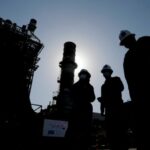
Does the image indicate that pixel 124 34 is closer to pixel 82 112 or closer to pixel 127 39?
pixel 127 39

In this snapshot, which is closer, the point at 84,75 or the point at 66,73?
the point at 84,75

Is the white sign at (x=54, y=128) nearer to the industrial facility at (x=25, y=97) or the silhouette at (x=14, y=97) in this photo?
the industrial facility at (x=25, y=97)

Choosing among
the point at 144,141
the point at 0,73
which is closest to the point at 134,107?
the point at 144,141

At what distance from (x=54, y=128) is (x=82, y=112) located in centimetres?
1179

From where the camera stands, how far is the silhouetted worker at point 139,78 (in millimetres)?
2389

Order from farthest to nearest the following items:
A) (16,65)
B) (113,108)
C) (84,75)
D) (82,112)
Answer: (16,65), (84,75), (113,108), (82,112)

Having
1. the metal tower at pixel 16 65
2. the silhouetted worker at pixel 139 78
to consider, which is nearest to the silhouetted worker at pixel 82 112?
the silhouetted worker at pixel 139 78

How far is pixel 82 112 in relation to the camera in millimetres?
4090

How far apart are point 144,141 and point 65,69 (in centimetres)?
1640

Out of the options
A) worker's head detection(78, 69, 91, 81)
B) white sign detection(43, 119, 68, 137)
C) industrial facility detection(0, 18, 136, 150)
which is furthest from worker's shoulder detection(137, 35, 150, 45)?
white sign detection(43, 119, 68, 137)

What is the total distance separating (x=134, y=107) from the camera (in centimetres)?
256

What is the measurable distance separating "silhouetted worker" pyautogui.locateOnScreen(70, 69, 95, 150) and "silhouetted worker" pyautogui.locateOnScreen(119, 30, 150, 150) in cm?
156

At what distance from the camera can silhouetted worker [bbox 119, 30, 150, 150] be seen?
94.0 inches

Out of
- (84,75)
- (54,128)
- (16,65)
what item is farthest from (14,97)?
(84,75)
